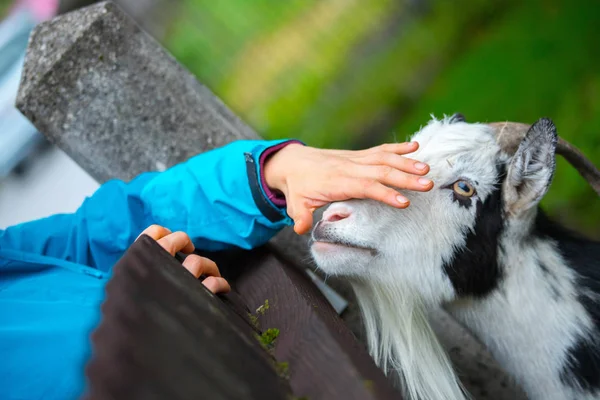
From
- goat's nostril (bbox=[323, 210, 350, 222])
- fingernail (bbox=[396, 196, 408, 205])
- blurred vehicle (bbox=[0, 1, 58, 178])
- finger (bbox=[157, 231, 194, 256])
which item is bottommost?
fingernail (bbox=[396, 196, 408, 205])

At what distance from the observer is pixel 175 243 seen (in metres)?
1.27

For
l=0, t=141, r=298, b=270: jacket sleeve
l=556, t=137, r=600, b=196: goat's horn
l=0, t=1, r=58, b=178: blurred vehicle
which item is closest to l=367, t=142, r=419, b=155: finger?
l=0, t=141, r=298, b=270: jacket sleeve

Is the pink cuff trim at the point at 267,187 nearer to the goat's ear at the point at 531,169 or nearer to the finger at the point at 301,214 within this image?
the finger at the point at 301,214

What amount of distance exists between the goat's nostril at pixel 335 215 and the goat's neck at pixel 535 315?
46cm

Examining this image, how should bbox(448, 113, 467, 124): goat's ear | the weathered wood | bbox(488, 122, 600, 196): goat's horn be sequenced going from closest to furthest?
the weathered wood < bbox(488, 122, 600, 196): goat's horn < bbox(448, 113, 467, 124): goat's ear

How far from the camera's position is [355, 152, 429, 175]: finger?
1211 millimetres

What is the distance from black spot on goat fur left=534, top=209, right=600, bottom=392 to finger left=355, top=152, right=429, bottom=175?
0.56m

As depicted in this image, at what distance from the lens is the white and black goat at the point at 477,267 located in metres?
1.40

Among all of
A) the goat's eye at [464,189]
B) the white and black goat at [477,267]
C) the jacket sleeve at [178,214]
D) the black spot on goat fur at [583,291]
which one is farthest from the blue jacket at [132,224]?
the black spot on goat fur at [583,291]

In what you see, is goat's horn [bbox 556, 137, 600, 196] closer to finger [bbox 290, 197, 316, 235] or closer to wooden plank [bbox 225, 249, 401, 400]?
finger [bbox 290, 197, 316, 235]

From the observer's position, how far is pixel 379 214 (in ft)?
4.59

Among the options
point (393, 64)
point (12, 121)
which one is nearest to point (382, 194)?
point (393, 64)

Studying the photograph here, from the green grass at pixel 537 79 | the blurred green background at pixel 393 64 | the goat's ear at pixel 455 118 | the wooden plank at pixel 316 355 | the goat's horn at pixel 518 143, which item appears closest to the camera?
the wooden plank at pixel 316 355

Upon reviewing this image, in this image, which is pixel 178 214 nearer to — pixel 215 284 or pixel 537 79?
pixel 215 284
